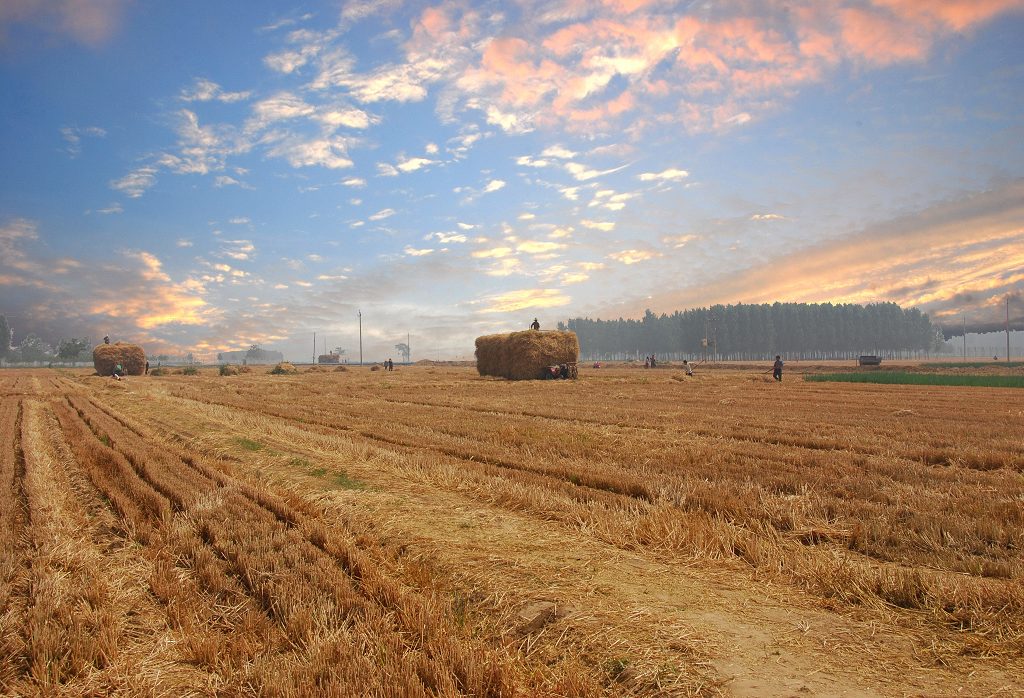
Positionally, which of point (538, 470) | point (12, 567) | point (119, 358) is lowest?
point (538, 470)

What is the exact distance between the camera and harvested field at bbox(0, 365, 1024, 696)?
3.31m

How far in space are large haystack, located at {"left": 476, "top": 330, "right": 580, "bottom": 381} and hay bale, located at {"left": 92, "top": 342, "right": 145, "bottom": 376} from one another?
46.4 metres

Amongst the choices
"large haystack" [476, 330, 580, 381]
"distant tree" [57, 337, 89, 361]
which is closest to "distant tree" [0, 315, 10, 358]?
"distant tree" [57, 337, 89, 361]

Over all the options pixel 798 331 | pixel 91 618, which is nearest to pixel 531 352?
pixel 91 618

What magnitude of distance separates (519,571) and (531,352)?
37.2 m

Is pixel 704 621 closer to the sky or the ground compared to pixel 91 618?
closer to the ground

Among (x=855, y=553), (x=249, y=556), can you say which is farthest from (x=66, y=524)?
(x=855, y=553)

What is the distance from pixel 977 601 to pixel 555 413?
520 inches

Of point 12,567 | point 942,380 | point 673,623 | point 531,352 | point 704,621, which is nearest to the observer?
point 673,623

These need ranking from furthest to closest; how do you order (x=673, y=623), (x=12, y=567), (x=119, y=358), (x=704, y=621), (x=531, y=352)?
1. (x=119, y=358)
2. (x=531, y=352)
3. (x=12, y=567)
4. (x=704, y=621)
5. (x=673, y=623)

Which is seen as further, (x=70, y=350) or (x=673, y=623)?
(x=70, y=350)

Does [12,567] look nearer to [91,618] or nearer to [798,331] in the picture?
[91,618]

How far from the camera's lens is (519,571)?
191 inches

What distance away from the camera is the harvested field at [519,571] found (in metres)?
3.31
